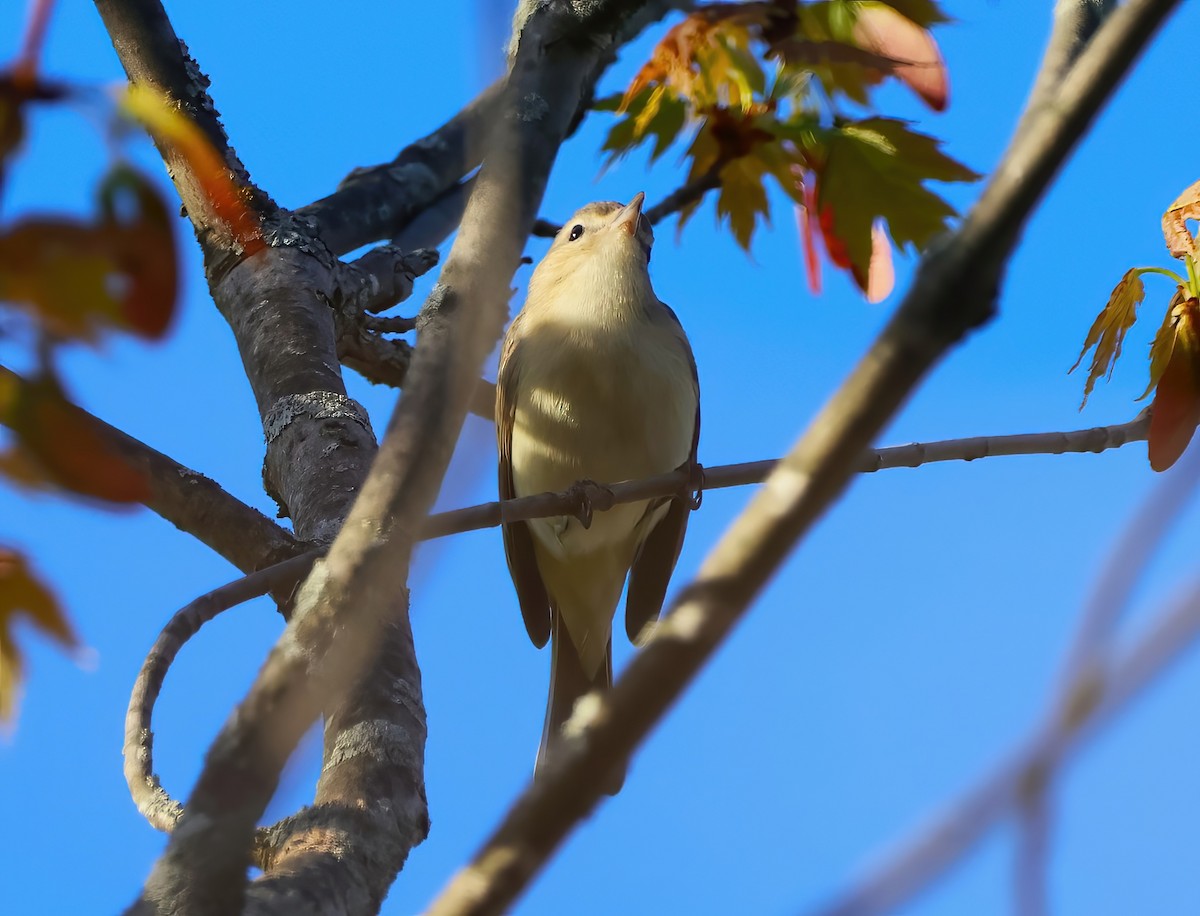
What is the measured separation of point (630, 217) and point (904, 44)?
221cm

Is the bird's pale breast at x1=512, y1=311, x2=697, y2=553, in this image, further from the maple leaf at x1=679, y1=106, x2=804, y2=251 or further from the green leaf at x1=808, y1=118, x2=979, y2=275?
the green leaf at x1=808, y1=118, x2=979, y2=275

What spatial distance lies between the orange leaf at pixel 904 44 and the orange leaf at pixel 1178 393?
556 mm

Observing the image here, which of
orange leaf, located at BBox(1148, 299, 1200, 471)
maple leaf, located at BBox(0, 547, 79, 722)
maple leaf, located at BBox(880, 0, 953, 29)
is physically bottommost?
maple leaf, located at BBox(0, 547, 79, 722)

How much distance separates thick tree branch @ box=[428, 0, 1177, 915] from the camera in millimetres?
731

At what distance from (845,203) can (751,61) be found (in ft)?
1.00

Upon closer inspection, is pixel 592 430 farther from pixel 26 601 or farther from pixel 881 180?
pixel 26 601

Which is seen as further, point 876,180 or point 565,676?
point 565,676

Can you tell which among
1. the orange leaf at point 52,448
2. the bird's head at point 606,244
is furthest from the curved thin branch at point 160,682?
the bird's head at point 606,244

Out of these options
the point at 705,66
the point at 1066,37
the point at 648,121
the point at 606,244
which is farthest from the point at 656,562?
the point at 1066,37

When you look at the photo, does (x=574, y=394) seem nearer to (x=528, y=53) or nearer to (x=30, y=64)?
(x=528, y=53)

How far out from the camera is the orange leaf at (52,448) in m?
1.00

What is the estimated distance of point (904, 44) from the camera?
6.79 feet

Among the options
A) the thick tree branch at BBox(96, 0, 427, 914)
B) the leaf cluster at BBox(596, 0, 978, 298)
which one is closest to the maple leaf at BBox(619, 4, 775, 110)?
the leaf cluster at BBox(596, 0, 978, 298)

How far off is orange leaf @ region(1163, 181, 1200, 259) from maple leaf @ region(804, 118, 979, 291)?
37 cm
